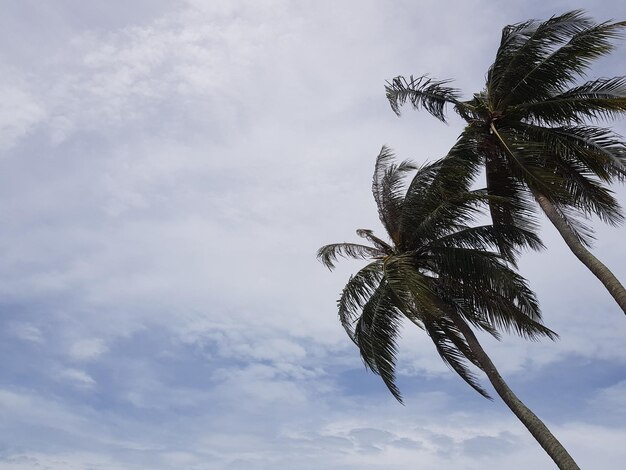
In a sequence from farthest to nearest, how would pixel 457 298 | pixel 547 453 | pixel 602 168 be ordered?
1. pixel 457 298
2. pixel 602 168
3. pixel 547 453

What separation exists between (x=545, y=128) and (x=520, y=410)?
23.7 ft

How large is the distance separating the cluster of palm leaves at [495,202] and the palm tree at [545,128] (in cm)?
3

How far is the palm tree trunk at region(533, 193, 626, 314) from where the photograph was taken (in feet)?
49.4

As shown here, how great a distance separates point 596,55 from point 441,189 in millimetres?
5108

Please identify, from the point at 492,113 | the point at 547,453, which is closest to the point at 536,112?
the point at 492,113

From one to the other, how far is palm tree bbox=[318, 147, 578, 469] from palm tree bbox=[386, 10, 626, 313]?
2.91 ft

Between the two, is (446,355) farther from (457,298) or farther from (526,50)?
(526,50)

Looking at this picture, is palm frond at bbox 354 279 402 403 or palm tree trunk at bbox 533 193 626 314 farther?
palm frond at bbox 354 279 402 403

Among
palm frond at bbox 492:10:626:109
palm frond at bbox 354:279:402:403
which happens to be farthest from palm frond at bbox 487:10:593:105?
palm frond at bbox 354:279:402:403

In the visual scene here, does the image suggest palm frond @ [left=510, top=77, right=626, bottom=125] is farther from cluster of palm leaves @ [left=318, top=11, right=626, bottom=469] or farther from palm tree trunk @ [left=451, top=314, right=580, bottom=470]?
palm tree trunk @ [left=451, top=314, right=580, bottom=470]

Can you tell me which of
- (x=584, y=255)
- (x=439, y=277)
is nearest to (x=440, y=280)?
(x=439, y=277)

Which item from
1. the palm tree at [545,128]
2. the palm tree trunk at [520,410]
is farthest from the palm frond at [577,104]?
the palm tree trunk at [520,410]

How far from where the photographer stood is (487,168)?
19078mm

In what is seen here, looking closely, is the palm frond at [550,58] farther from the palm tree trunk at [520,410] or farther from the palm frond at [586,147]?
the palm tree trunk at [520,410]
